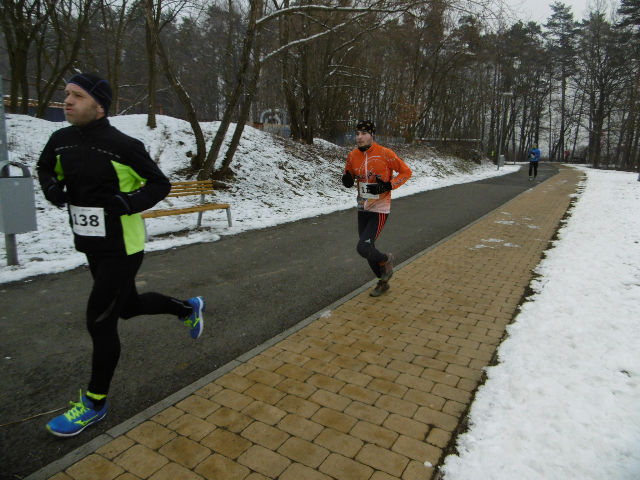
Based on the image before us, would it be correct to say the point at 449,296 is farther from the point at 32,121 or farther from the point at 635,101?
the point at 635,101

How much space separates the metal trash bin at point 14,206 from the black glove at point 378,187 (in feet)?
14.9

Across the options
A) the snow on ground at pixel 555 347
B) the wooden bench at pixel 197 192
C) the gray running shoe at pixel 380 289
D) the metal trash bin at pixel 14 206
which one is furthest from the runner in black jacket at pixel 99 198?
the wooden bench at pixel 197 192

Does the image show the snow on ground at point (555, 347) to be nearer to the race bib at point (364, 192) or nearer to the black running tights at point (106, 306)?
the race bib at point (364, 192)

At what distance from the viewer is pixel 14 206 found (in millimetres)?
5934

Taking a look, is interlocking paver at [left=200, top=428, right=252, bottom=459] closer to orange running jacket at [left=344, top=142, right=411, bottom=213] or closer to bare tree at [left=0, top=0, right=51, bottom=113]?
orange running jacket at [left=344, top=142, right=411, bottom=213]

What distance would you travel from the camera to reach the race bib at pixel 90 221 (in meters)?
2.58

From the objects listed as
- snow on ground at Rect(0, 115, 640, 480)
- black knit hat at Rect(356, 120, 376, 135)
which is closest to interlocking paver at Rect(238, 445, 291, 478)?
snow on ground at Rect(0, 115, 640, 480)

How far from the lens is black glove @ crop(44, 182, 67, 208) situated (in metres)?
2.64

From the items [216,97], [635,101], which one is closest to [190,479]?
[635,101]

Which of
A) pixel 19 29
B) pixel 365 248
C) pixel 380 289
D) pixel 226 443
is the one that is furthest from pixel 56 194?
pixel 19 29

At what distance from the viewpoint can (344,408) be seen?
9.74 ft

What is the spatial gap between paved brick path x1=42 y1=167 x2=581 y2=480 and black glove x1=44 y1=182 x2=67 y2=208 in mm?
1428

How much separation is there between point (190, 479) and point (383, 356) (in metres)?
1.85

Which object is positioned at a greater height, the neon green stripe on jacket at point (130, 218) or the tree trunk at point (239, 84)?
the tree trunk at point (239, 84)
